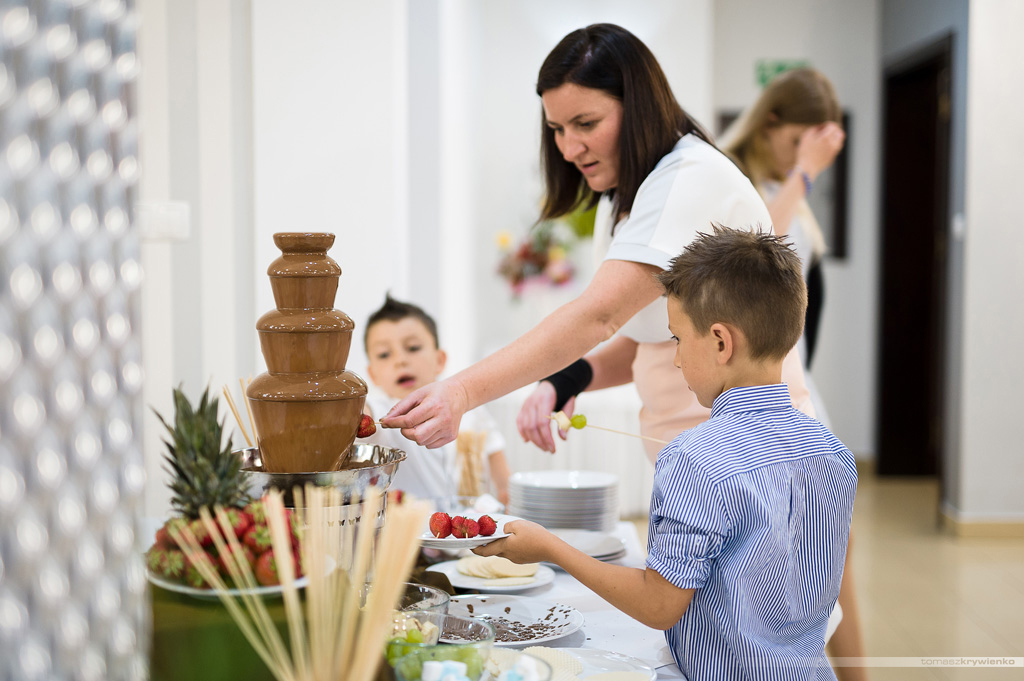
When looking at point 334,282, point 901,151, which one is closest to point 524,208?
point 901,151

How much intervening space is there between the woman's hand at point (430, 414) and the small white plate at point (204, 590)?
506 mm

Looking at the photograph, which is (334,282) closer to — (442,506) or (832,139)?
(442,506)

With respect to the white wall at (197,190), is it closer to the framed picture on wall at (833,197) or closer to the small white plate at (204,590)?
the small white plate at (204,590)

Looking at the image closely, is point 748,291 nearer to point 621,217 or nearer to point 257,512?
point 621,217

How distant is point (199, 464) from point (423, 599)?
467 mm

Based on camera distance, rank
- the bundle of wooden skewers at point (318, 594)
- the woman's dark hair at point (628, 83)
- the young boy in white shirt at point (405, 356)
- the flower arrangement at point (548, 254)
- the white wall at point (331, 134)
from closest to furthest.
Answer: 1. the bundle of wooden skewers at point (318, 594)
2. the woman's dark hair at point (628, 83)
3. the young boy in white shirt at point (405, 356)
4. the white wall at point (331, 134)
5. the flower arrangement at point (548, 254)

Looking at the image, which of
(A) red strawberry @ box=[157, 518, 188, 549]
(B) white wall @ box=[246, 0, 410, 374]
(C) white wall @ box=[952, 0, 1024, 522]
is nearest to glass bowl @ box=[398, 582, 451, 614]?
(A) red strawberry @ box=[157, 518, 188, 549]

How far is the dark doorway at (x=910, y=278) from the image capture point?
592cm

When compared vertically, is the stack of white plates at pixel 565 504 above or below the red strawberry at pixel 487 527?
below

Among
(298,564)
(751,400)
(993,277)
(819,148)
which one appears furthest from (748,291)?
(993,277)

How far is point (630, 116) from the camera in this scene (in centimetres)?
172

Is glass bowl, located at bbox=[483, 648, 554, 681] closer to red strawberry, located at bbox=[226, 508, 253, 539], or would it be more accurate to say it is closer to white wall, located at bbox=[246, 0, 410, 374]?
red strawberry, located at bbox=[226, 508, 253, 539]

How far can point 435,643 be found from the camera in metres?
1.16

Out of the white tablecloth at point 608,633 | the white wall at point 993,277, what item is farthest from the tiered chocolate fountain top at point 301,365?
the white wall at point 993,277
